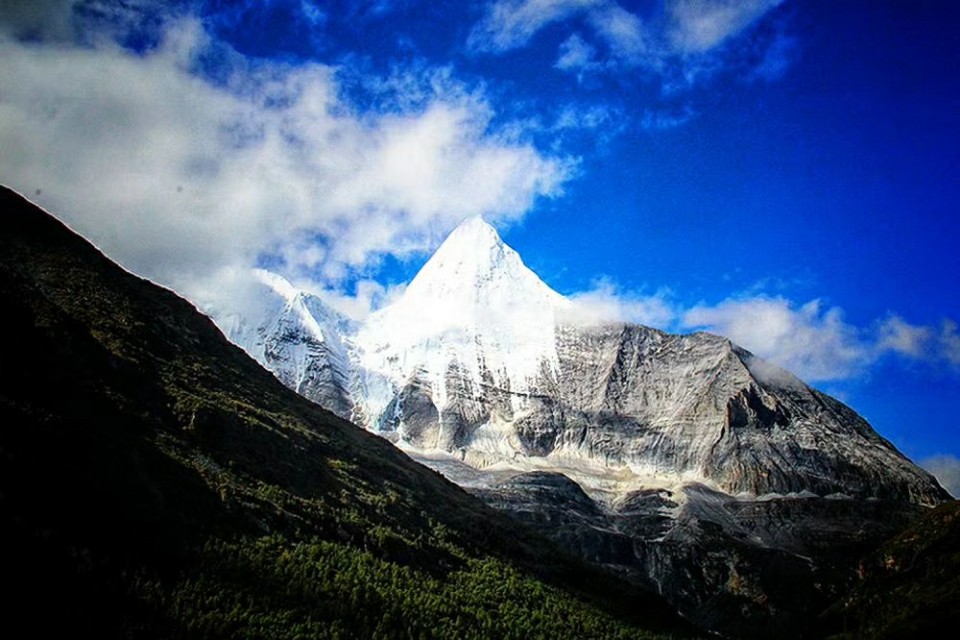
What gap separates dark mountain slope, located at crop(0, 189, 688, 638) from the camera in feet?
130

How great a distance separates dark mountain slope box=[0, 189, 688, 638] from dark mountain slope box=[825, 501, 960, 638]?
27391mm

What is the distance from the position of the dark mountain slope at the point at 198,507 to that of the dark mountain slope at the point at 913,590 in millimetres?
27391

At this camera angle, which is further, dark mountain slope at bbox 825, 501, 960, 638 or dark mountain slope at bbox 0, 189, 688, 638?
dark mountain slope at bbox 825, 501, 960, 638

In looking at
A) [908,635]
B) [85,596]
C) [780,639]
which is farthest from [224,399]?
[780,639]

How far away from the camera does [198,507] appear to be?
5291 centimetres

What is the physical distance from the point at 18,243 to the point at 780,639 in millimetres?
196754

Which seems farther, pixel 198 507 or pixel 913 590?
pixel 913 590

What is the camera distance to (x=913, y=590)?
104938mm

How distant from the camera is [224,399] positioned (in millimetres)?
76375

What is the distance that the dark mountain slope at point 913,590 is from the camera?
72.2 m

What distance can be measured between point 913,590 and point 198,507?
107 meters

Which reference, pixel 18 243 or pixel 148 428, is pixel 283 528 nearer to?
pixel 148 428

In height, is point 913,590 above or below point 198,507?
above

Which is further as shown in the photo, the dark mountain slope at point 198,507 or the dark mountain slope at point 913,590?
the dark mountain slope at point 913,590
